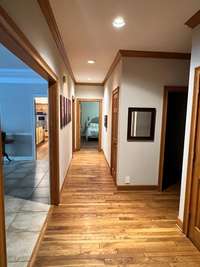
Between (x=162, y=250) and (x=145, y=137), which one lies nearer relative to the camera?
(x=162, y=250)

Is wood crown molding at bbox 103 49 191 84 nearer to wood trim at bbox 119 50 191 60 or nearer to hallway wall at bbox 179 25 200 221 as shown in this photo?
wood trim at bbox 119 50 191 60

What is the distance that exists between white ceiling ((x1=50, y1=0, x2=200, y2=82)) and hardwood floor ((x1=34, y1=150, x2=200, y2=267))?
2.61 metres

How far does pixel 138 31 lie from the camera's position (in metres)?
2.56

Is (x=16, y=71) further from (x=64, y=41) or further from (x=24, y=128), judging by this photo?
(x=64, y=41)

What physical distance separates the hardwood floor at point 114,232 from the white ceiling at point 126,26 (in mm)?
2612

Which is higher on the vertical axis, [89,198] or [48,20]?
[48,20]

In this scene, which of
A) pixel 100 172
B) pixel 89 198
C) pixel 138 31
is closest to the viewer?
pixel 138 31

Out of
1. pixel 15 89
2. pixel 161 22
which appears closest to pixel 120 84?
pixel 161 22

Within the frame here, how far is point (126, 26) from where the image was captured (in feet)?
7.95

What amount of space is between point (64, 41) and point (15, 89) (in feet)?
11.3

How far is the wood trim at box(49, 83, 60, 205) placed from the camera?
2781 mm

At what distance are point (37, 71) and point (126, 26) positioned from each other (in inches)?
50.3

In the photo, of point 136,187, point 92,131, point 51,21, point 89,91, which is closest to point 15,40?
point 51,21

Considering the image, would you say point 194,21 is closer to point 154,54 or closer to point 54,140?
point 154,54
